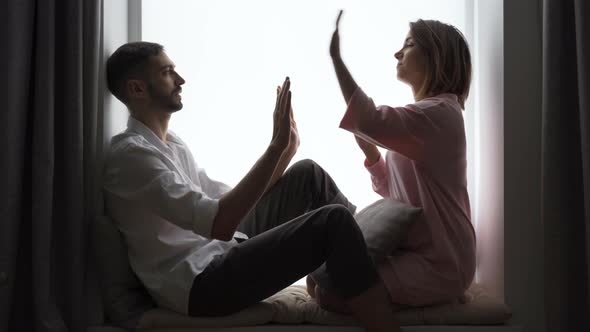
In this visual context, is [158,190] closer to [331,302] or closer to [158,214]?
[158,214]

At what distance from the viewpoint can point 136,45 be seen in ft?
6.45

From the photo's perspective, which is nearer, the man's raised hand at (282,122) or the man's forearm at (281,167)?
the man's raised hand at (282,122)

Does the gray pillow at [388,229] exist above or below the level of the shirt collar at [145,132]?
below

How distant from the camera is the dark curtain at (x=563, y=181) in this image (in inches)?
Answer: 71.9

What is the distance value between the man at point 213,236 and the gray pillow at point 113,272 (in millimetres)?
37

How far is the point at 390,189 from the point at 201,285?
0.70 metres

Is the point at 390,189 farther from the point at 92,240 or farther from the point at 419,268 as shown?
the point at 92,240

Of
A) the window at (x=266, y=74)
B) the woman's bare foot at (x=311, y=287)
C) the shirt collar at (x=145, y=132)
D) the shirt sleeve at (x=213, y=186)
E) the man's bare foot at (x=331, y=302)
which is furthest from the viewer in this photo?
Answer: the window at (x=266, y=74)

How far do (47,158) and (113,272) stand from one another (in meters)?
0.38

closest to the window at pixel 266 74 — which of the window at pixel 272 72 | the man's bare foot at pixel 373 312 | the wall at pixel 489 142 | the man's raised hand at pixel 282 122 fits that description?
the window at pixel 272 72

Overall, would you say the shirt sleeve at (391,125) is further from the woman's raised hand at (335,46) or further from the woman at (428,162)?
the woman's raised hand at (335,46)

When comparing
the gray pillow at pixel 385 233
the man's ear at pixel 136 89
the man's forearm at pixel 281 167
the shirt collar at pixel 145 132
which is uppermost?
the man's ear at pixel 136 89

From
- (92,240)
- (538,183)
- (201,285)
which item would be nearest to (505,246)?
(538,183)

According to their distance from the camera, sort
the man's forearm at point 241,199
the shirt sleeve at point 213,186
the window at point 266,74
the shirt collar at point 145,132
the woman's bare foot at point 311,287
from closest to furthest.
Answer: the man's forearm at point 241,199 < the shirt collar at point 145,132 < the woman's bare foot at point 311,287 < the shirt sleeve at point 213,186 < the window at point 266,74
